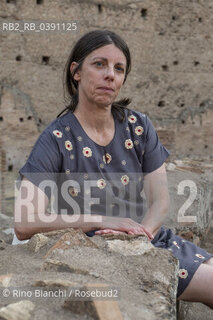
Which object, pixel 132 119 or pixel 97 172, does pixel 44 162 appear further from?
pixel 132 119

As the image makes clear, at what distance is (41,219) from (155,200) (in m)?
0.64

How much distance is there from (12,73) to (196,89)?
4913 mm

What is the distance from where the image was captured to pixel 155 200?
7.38 feet

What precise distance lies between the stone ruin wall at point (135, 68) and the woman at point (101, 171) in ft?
19.2

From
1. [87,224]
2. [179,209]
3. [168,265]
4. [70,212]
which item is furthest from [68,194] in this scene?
[179,209]

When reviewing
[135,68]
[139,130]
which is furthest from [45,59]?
[139,130]

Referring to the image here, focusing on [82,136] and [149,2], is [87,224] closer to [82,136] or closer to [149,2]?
[82,136]

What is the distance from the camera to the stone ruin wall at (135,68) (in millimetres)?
9062

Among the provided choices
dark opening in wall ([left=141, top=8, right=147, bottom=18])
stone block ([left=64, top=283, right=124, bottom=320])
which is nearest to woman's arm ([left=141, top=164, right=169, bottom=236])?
stone block ([left=64, top=283, right=124, bottom=320])

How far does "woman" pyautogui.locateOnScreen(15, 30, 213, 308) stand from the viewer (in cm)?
197

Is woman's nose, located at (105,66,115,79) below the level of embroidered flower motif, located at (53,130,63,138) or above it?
above

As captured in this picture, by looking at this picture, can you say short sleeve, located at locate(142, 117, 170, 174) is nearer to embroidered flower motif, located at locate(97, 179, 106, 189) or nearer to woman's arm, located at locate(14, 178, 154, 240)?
embroidered flower motif, located at locate(97, 179, 106, 189)

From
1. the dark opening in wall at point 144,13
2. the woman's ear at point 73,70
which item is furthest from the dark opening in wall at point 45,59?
the woman's ear at point 73,70

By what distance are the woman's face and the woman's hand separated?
1.96ft
